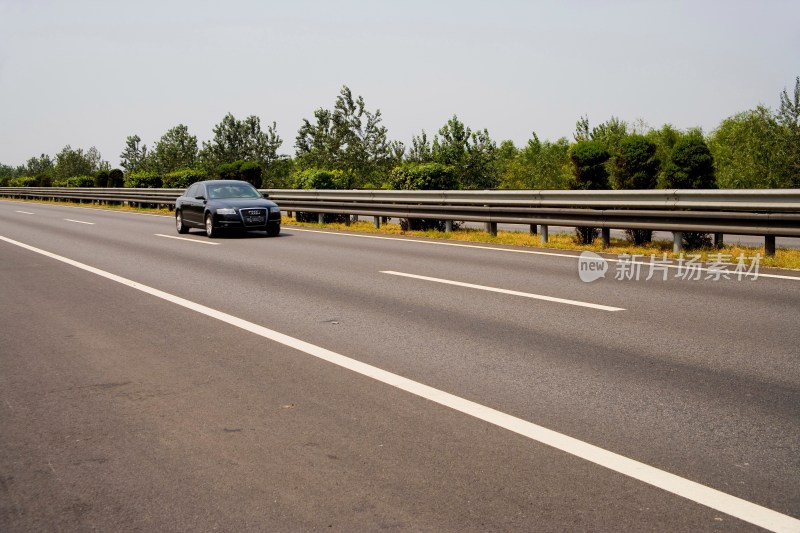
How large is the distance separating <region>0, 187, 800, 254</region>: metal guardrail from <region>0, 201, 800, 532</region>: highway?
245cm

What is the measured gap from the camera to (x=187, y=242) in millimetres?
18500

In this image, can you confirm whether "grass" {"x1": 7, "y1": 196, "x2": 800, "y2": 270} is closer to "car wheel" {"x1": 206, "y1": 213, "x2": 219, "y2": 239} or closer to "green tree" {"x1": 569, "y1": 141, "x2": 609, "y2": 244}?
"green tree" {"x1": 569, "y1": 141, "x2": 609, "y2": 244}

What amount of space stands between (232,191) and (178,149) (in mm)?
71986

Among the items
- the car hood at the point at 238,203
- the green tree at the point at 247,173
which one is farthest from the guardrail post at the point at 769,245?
the green tree at the point at 247,173

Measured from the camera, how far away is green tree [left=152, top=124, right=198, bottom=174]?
289 feet

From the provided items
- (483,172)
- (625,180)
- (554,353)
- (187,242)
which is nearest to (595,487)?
(554,353)

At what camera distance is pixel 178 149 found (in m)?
89.0

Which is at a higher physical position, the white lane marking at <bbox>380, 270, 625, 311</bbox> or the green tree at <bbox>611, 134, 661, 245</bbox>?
the green tree at <bbox>611, 134, 661, 245</bbox>

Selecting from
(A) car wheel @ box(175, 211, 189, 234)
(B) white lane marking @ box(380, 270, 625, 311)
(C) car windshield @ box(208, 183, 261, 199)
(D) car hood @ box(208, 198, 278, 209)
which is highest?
(C) car windshield @ box(208, 183, 261, 199)

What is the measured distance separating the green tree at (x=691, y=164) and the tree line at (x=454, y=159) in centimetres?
2

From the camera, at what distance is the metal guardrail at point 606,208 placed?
12359 millimetres

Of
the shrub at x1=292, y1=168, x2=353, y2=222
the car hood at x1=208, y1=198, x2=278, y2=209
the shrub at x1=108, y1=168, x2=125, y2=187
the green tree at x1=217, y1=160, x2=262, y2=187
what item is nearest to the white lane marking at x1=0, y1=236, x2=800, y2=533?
the car hood at x1=208, y1=198, x2=278, y2=209

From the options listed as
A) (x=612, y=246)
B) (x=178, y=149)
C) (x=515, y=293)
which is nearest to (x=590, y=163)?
(x=612, y=246)

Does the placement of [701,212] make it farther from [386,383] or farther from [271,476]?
[271,476]
